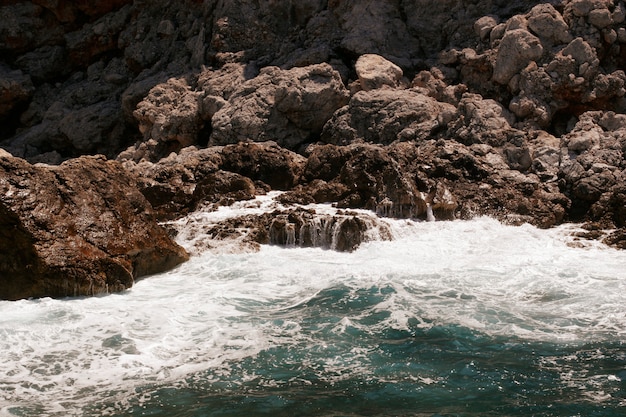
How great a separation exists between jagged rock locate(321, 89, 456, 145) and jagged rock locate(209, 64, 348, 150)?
2.13 ft

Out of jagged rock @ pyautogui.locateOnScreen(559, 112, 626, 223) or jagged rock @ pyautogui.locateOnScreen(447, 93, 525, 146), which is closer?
jagged rock @ pyautogui.locateOnScreen(559, 112, 626, 223)

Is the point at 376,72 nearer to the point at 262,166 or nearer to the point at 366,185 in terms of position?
the point at 262,166

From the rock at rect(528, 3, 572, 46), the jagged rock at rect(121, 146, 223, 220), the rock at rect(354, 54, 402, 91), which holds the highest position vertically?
the rock at rect(528, 3, 572, 46)

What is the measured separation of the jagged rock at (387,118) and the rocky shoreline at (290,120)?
6 cm

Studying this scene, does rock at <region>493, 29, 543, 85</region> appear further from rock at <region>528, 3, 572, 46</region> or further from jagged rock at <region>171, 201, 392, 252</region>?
jagged rock at <region>171, 201, 392, 252</region>

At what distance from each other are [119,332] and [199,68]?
16792 mm

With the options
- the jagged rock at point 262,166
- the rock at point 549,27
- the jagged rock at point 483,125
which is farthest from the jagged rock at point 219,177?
the rock at point 549,27

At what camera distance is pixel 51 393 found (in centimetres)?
714

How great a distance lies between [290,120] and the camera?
2098 cm

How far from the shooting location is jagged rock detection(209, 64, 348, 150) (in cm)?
2067

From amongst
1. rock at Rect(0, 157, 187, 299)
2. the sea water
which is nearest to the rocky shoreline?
rock at Rect(0, 157, 187, 299)

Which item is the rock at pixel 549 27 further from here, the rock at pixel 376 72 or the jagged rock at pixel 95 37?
the jagged rock at pixel 95 37

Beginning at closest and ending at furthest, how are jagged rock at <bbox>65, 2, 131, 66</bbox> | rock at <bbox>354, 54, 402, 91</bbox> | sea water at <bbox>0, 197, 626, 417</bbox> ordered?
sea water at <bbox>0, 197, 626, 417</bbox> < rock at <bbox>354, 54, 402, 91</bbox> < jagged rock at <bbox>65, 2, 131, 66</bbox>

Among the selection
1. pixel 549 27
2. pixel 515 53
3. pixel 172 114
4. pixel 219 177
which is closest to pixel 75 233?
pixel 219 177
